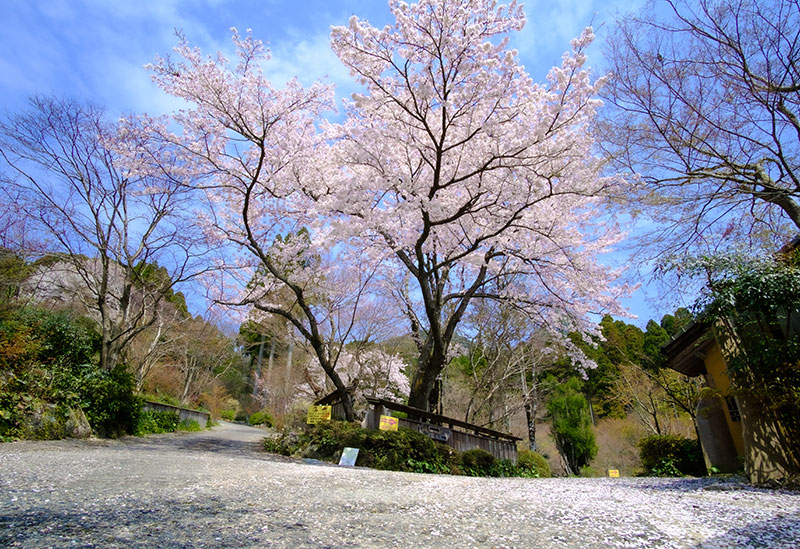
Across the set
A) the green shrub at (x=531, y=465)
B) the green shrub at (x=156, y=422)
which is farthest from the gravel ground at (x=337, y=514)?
the green shrub at (x=156, y=422)

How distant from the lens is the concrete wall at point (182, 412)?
1256 cm

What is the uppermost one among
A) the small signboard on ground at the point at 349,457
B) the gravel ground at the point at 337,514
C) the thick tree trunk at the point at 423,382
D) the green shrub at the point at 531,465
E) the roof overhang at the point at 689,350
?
the roof overhang at the point at 689,350

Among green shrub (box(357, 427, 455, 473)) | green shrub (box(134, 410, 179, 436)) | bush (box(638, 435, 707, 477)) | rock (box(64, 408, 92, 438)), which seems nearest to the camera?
green shrub (box(357, 427, 455, 473))

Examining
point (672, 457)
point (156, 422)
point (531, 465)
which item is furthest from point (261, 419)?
point (672, 457)

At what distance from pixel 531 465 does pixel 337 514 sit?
9.34 m

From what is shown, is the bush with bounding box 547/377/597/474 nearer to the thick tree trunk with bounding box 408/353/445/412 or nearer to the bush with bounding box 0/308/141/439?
the thick tree trunk with bounding box 408/353/445/412

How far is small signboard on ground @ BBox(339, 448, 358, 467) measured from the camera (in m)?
6.99

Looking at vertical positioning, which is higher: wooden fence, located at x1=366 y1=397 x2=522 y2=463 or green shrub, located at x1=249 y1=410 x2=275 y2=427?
wooden fence, located at x1=366 y1=397 x2=522 y2=463

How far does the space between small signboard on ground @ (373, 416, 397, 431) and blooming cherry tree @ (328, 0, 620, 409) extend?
90 cm

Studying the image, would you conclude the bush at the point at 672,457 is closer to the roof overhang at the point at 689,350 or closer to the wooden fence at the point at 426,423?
the roof overhang at the point at 689,350

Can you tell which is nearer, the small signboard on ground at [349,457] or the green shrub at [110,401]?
the small signboard on ground at [349,457]

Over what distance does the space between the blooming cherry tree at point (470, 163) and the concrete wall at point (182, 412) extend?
28.6 feet

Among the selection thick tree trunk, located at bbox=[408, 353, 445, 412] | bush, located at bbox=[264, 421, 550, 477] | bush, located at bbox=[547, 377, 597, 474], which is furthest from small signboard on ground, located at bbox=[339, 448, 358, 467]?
bush, located at bbox=[547, 377, 597, 474]

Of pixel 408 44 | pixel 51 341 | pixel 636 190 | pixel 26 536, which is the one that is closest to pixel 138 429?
pixel 51 341
